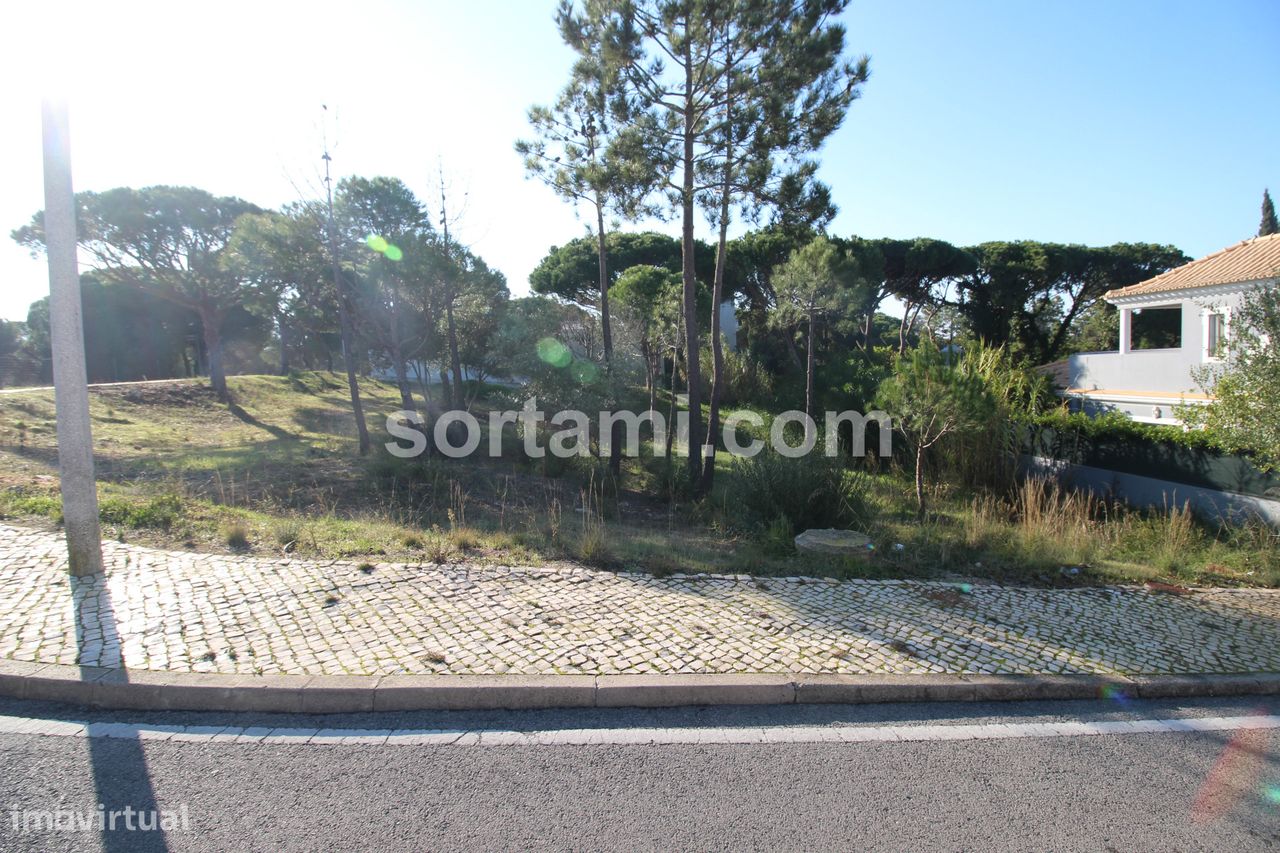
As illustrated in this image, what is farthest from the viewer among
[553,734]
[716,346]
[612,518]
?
[716,346]

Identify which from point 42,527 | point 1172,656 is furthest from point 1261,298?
point 42,527

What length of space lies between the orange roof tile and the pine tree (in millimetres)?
33856

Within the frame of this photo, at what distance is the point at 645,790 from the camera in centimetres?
284

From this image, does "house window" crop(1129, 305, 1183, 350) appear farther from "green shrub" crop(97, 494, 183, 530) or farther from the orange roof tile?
"green shrub" crop(97, 494, 183, 530)

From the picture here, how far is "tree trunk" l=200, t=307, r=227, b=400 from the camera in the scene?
21.6 m

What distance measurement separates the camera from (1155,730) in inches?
137

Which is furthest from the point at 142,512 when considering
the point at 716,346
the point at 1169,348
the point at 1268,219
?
the point at 1268,219

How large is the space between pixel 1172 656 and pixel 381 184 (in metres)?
17.4

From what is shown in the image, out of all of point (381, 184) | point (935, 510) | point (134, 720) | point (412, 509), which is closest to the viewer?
point (134, 720)

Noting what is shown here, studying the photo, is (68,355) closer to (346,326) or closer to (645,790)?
(645,790)

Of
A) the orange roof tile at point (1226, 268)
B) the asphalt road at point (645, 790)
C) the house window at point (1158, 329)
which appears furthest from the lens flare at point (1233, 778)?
the house window at point (1158, 329)

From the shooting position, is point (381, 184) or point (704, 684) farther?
point (381, 184)

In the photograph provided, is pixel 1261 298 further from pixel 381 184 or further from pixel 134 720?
pixel 381 184

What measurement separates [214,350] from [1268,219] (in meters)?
60.2
